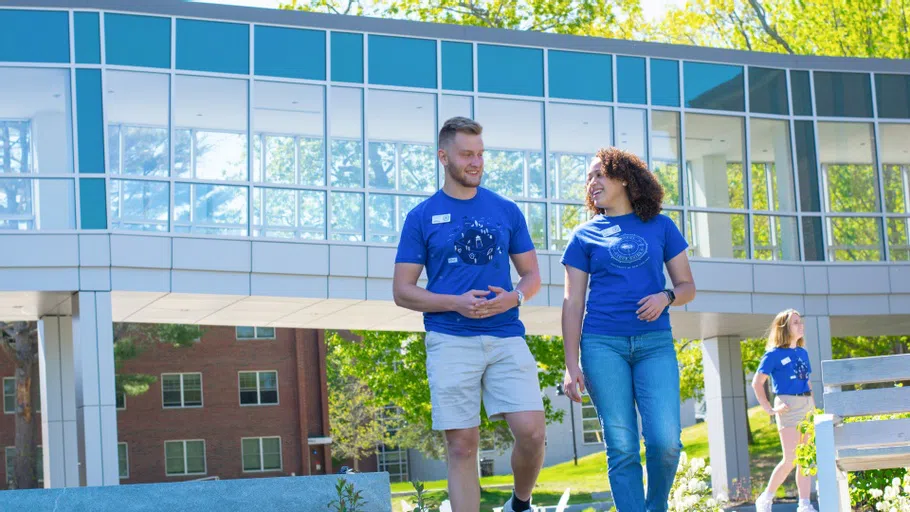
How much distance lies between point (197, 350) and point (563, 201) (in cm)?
3145

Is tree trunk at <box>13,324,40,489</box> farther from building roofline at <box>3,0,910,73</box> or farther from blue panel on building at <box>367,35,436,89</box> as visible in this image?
building roofline at <box>3,0,910,73</box>

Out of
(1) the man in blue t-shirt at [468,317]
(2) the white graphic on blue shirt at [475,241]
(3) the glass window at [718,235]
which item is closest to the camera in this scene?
(1) the man in blue t-shirt at [468,317]

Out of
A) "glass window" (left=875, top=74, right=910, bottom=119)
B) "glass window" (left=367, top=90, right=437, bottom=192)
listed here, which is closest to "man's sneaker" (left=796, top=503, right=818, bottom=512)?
"glass window" (left=367, top=90, right=437, bottom=192)

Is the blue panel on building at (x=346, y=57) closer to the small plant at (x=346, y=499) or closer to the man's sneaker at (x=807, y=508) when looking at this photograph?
the man's sneaker at (x=807, y=508)

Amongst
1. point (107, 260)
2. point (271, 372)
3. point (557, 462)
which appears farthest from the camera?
point (557, 462)

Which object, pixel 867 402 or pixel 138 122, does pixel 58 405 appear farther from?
pixel 867 402

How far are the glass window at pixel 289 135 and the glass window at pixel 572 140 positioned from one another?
415 centimetres

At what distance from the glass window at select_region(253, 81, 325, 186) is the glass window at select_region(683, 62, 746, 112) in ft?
22.5

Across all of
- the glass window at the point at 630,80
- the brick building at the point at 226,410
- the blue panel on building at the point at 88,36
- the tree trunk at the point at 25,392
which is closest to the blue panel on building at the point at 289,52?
the blue panel on building at the point at 88,36

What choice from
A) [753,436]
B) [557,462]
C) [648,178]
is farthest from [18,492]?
[557,462]

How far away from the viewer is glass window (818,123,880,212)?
23.7m

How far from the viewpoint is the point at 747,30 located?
4447 cm

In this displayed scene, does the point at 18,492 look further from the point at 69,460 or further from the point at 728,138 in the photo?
the point at 728,138

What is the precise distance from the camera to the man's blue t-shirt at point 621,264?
6.30 m
